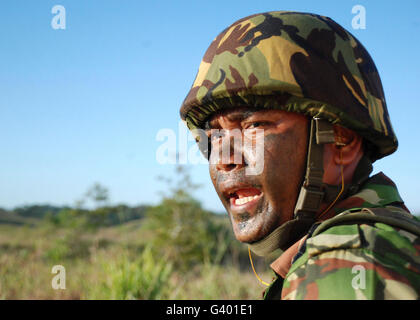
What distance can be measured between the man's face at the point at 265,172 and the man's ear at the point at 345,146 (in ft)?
0.66

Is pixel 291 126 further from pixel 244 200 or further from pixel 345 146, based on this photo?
pixel 244 200

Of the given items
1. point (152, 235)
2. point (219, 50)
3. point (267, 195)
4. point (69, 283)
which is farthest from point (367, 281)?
point (152, 235)

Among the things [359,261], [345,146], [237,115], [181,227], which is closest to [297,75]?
[237,115]

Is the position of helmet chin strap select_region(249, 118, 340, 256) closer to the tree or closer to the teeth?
the teeth

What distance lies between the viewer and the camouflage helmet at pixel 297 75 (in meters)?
2.13

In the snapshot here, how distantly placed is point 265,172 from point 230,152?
26 cm

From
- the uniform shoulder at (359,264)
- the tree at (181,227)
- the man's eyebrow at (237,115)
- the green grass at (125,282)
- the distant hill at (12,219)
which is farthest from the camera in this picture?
the distant hill at (12,219)

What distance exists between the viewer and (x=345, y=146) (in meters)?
2.26

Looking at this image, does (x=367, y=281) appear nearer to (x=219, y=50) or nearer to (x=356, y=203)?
(x=356, y=203)

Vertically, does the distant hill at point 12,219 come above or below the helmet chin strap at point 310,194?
below

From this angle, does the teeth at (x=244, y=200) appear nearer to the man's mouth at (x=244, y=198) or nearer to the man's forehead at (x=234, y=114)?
the man's mouth at (x=244, y=198)

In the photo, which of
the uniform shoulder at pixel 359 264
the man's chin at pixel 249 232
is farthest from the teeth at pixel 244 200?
the uniform shoulder at pixel 359 264

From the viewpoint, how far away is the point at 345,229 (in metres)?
1.45
